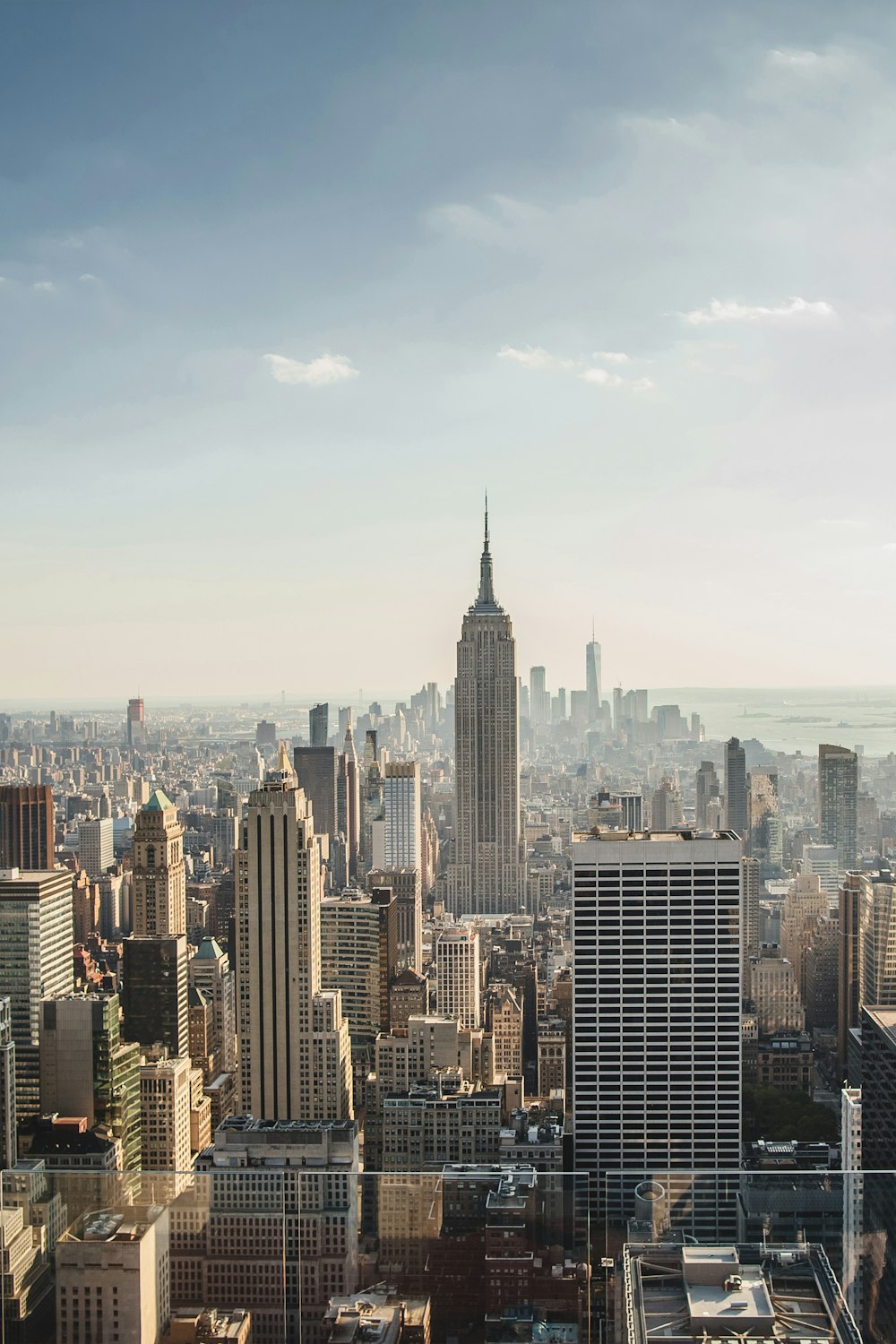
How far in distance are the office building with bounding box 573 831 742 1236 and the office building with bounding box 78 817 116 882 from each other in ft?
13.1

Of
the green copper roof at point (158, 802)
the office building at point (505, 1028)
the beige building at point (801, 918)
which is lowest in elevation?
the office building at point (505, 1028)

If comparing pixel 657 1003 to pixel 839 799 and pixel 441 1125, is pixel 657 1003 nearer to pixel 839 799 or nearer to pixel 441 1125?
pixel 441 1125

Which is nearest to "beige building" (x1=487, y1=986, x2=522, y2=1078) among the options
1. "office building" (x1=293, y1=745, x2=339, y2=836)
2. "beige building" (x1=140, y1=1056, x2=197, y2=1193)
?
"office building" (x1=293, y1=745, x2=339, y2=836)

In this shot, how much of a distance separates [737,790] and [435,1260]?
569 centimetres

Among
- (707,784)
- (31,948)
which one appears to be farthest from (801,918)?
(31,948)

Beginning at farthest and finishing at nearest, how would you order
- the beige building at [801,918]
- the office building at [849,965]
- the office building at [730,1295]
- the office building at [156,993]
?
1. the beige building at [801,918]
2. the office building at [156,993]
3. the office building at [849,965]
4. the office building at [730,1295]

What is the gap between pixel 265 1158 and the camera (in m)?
3.61

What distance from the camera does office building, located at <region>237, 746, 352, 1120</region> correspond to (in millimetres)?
6242

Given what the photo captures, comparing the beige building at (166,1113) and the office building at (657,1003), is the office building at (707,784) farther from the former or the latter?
the beige building at (166,1113)

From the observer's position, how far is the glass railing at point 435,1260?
256 cm

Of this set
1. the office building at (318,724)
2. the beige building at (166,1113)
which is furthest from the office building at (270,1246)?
the office building at (318,724)

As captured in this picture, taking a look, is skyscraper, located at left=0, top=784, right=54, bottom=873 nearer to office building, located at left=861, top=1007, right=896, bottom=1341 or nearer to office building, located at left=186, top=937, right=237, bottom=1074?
office building, located at left=186, top=937, right=237, bottom=1074

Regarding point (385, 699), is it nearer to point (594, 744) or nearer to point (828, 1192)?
point (594, 744)

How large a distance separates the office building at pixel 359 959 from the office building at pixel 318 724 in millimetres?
1083
